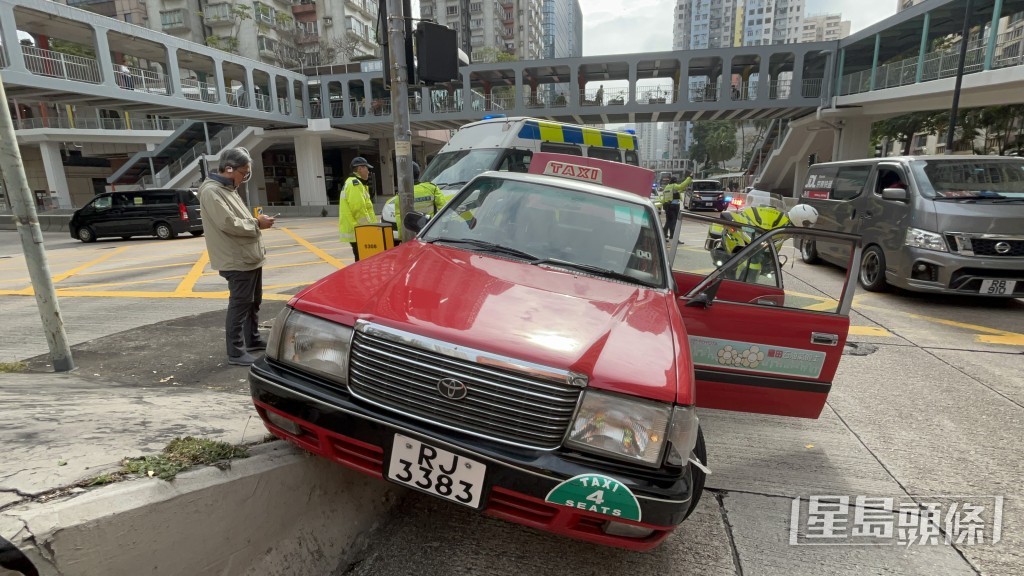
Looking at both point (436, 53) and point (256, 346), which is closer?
point (256, 346)

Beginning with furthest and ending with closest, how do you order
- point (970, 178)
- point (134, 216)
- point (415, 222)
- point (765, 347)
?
point (134, 216) < point (970, 178) < point (415, 222) < point (765, 347)

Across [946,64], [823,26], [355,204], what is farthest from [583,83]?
[823,26]

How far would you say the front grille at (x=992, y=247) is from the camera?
6059 millimetres

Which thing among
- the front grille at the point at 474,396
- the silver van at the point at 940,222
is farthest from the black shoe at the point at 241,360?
the silver van at the point at 940,222

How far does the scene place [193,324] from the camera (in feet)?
17.8

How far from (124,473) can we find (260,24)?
5128 cm

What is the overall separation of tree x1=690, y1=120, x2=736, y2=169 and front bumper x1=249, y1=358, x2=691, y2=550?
80.9 m

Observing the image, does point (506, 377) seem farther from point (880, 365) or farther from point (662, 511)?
point (880, 365)

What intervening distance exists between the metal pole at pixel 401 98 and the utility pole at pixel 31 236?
2.76 meters

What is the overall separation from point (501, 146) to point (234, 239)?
5.18 meters

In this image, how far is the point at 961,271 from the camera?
6.14 metres

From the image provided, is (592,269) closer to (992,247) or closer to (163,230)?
(992,247)

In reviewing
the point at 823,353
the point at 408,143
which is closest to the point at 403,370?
the point at 823,353

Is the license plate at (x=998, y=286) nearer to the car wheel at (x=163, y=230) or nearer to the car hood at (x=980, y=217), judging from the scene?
the car hood at (x=980, y=217)
